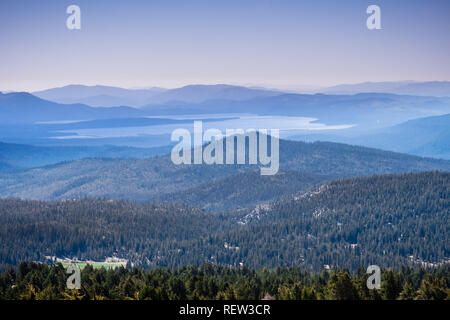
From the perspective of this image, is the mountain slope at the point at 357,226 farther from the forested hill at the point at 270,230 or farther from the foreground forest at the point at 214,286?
the foreground forest at the point at 214,286

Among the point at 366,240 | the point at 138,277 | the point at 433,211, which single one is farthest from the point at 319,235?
the point at 138,277

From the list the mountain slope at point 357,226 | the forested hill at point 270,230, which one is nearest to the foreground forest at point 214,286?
the mountain slope at point 357,226

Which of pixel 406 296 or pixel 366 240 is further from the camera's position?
pixel 366 240

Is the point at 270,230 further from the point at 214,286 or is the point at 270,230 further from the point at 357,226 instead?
the point at 214,286

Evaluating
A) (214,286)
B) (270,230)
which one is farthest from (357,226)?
(214,286)

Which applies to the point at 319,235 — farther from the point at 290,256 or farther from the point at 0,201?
the point at 0,201
